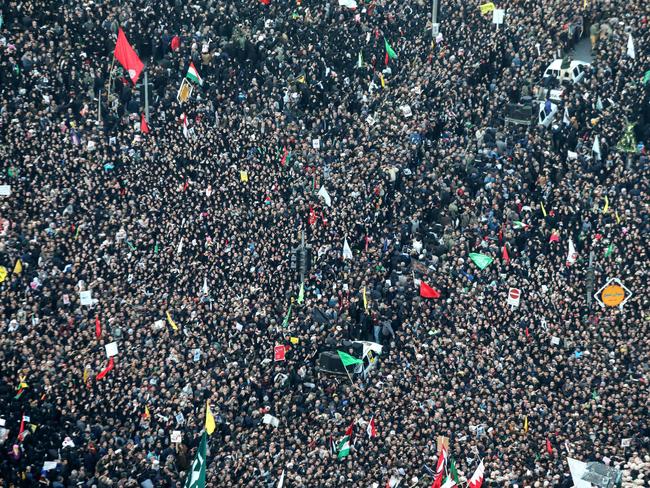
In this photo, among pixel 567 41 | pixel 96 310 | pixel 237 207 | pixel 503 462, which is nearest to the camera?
pixel 503 462

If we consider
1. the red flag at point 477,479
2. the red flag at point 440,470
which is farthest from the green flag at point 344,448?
the red flag at point 477,479

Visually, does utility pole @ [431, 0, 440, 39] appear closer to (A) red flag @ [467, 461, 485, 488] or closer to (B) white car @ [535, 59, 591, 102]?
(B) white car @ [535, 59, 591, 102]

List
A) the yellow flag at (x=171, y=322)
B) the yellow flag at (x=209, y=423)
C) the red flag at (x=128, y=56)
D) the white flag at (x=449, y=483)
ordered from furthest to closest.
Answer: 1. the red flag at (x=128, y=56)
2. the yellow flag at (x=171, y=322)
3. the yellow flag at (x=209, y=423)
4. the white flag at (x=449, y=483)

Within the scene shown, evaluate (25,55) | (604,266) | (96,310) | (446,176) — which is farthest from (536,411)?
(25,55)

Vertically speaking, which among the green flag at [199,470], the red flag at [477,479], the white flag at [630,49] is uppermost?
the white flag at [630,49]

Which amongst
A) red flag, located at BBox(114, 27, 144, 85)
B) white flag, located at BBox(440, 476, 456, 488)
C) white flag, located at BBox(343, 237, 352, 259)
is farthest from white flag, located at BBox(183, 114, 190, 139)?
white flag, located at BBox(440, 476, 456, 488)

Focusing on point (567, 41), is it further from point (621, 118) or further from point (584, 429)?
point (584, 429)

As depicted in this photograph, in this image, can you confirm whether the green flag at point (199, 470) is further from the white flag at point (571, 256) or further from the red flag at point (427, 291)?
the white flag at point (571, 256)
